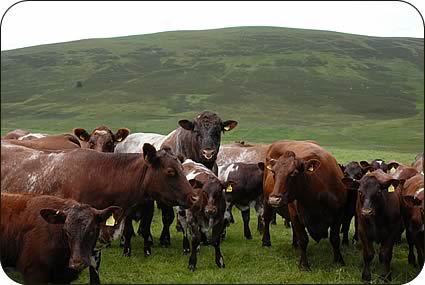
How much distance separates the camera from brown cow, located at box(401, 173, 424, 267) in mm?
7457

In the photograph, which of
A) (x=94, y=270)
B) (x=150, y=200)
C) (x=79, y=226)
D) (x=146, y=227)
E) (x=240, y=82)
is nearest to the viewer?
(x=79, y=226)

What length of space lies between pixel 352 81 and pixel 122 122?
4.26 meters

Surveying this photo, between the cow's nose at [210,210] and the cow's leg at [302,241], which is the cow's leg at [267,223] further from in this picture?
the cow's nose at [210,210]

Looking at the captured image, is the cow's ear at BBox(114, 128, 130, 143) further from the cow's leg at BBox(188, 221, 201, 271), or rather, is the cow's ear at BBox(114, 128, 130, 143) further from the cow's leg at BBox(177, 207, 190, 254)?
the cow's leg at BBox(188, 221, 201, 271)

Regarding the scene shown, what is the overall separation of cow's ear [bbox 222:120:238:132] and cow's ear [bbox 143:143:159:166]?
3.30m

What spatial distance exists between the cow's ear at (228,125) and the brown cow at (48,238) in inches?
180

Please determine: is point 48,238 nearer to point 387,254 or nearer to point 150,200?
point 150,200

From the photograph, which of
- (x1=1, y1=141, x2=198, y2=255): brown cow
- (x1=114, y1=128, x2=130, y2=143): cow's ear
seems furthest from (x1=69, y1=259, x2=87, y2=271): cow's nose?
(x1=114, y1=128, x2=130, y2=143): cow's ear

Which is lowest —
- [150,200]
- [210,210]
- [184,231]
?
[184,231]

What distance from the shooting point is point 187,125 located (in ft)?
36.5

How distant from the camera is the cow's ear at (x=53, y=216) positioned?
6488 mm

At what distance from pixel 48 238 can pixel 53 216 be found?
13.2 inches

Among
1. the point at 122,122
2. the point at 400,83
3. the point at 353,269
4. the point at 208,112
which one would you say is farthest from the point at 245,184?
the point at 400,83

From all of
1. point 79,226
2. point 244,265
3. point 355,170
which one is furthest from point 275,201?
point 355,170
